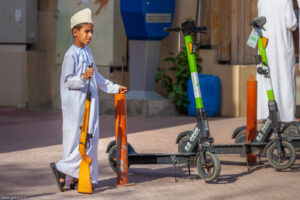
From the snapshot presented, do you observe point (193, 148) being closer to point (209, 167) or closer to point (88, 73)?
point (209, 167)

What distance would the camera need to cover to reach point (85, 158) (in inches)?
244

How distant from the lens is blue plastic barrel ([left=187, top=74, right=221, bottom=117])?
40.0 feet

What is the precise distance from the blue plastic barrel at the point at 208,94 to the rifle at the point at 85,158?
6094 mm

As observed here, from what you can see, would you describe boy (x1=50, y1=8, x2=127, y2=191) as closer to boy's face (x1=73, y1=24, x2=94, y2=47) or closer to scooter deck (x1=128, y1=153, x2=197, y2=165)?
boy's face (x1=73, y1=24, x2=94, y2=47)

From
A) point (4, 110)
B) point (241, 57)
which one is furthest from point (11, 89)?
point (241, 57)

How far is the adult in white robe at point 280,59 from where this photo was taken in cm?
1062

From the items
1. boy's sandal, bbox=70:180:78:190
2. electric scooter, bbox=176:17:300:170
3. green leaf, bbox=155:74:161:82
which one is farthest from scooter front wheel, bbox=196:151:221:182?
green leaf, bbox=155:74:161:82

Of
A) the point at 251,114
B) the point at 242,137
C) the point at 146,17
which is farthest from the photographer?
the point at 146,17

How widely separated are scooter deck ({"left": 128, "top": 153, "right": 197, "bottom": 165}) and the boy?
2.22ft

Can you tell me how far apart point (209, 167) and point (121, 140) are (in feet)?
2.54

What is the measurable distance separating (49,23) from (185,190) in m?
8.08

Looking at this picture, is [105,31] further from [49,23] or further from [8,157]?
[8,157]

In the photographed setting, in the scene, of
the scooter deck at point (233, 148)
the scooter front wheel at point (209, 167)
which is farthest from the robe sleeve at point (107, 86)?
the scooter deck at point (233, 148)

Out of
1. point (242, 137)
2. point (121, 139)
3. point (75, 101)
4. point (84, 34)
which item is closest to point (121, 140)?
point (121, 139)
